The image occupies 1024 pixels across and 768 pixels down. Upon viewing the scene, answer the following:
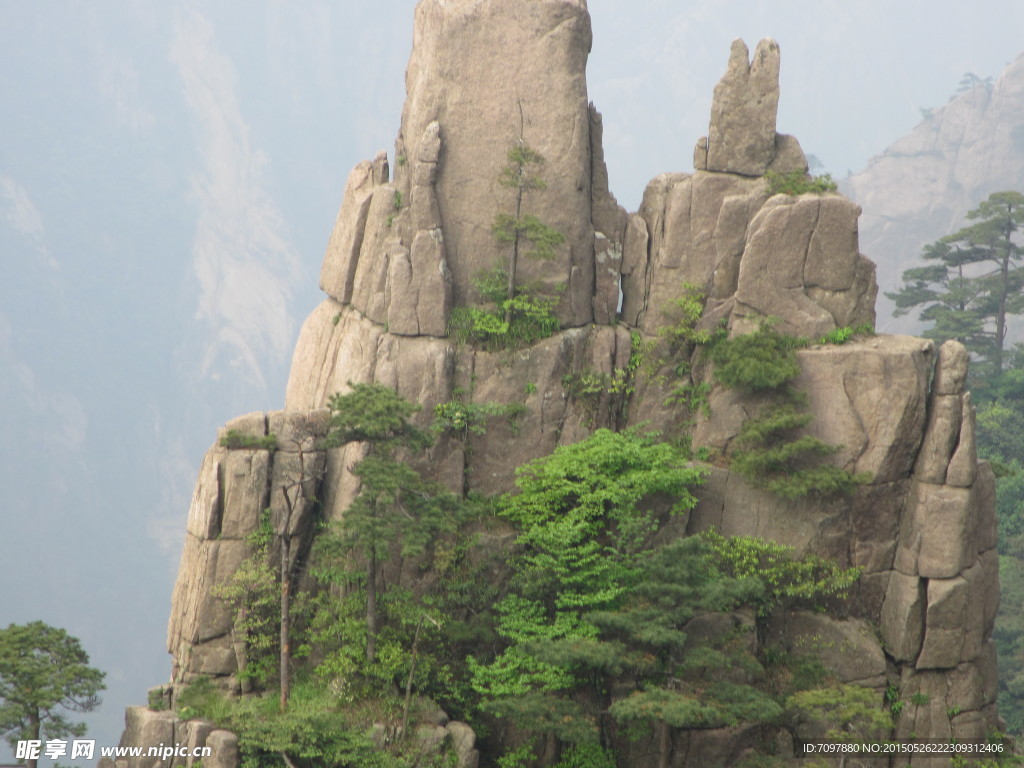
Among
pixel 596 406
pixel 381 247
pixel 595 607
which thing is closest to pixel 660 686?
pixel 595 607

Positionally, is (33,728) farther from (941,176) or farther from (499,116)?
(941,176)

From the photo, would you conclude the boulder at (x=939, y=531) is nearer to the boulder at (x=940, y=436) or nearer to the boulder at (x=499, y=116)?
the boulder at (x=940, y=436)

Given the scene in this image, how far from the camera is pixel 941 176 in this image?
86.3m

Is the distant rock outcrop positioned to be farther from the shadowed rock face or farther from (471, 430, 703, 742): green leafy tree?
(471, 430, 703, 742): green leafy tree

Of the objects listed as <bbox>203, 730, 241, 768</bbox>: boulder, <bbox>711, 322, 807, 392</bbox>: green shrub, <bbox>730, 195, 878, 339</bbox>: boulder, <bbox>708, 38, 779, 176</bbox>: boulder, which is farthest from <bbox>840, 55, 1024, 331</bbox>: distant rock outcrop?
<bbox>203, 730, 241, 768</bbox>: boulder

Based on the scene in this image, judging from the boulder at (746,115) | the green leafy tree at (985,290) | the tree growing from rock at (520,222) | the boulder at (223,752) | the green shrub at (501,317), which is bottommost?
the boulder at (223,752)

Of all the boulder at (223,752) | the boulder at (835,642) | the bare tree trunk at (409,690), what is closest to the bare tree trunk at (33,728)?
the boulder at (223,752)

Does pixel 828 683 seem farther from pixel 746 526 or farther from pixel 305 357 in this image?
pixel 305 357

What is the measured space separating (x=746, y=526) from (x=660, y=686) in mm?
5470

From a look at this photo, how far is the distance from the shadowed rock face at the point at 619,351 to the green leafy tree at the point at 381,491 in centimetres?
158

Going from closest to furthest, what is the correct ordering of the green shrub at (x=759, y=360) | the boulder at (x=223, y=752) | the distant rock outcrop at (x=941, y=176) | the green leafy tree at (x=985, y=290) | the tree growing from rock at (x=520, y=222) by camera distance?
the boulder at (x=223, y=752) → the green shrub at (x=759, y=360) → the tree growing from rock at (x=520, y=222) → the green leafy tree at (x=985, y=290) → the distant rock outcrop at (x=941, y=176)

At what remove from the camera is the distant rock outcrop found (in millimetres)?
83125

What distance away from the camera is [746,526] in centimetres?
2931

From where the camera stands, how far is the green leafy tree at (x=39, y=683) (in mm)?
25500
